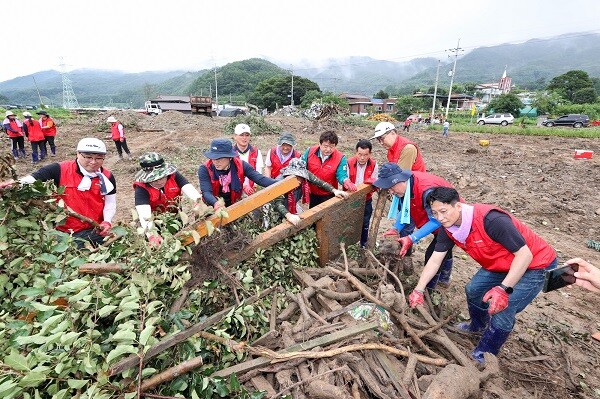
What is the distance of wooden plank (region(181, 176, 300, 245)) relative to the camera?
2.30m

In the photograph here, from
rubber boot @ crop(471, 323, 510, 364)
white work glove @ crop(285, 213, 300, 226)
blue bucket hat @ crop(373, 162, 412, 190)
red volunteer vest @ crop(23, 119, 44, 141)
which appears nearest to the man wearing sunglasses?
white work glove @ crop(285, 213, 300, 226)

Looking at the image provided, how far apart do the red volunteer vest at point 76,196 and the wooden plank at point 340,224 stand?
222 cm

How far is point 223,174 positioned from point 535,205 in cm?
779

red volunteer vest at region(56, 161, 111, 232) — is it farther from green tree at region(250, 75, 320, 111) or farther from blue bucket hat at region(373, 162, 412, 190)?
green tree at region(250, 75, 320, 111)

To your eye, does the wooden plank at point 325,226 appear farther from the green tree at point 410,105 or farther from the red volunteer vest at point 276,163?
the green tree at point 410,105

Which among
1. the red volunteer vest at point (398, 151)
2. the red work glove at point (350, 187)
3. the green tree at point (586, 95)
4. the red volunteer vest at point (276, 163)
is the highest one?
the green tree at point (586, 95)

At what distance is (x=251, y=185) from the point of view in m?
3.99

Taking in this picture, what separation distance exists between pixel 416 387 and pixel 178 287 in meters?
1.65

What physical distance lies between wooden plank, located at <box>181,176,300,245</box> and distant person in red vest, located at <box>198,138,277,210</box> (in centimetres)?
37

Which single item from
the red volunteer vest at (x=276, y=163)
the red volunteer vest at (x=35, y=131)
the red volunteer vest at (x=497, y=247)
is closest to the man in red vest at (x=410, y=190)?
the red volunteer vest at (x=497, y=247)

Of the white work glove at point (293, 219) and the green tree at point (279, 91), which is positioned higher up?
the green tree at point (279, 91)

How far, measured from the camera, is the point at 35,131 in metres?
10.9

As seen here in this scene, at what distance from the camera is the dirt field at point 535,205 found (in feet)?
9.55

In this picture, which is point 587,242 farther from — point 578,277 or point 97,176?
point 97,176
